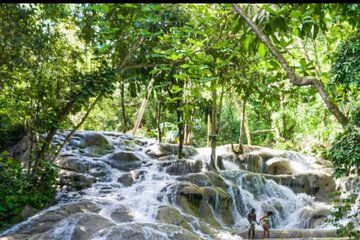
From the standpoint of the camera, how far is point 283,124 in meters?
25.0

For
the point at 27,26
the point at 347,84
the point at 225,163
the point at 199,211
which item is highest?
the point at 27,26

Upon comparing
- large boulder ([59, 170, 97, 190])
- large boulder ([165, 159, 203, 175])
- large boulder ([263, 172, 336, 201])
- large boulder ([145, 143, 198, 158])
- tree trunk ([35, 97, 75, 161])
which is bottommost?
large boulder ([263, 172, 336, 201])

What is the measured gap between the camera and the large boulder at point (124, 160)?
16.2 meters

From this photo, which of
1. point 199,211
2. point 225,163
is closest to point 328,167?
point 225,163

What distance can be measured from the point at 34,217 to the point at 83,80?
3.85 metres

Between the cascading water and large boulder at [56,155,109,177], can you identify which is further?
large boulder at [56,155,109,177]

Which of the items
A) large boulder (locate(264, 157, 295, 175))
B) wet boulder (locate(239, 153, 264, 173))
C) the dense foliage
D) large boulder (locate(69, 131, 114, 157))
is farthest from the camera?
wet boulder (locate(239, 153, 264, 173))

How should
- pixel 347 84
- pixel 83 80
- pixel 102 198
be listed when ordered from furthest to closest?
pixel 102 198 < pixel 83 80 < pixel 347 84

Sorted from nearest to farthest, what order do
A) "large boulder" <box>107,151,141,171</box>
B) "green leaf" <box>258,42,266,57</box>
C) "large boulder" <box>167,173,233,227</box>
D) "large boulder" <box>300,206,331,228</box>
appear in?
"green leaf" <box>258,42,266,57</box>
"large boulder" <box>300,206,331,228</box>
"large boulder" <box>167,173,233,227</box>
"large boulder" <box>107,151,141,171</box>

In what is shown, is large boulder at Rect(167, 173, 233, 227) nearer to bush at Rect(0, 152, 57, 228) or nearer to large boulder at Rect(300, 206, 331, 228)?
large boulder at Rect(300, 206, 331, 228)

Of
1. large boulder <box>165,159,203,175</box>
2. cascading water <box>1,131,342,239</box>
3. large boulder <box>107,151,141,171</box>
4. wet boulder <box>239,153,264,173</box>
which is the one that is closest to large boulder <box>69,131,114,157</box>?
cascading water <box>1,131,342,239</box>

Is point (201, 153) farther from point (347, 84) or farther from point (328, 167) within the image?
point (347, 84)

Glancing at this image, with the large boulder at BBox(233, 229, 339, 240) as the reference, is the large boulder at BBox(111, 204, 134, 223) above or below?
above

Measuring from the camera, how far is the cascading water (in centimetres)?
917
